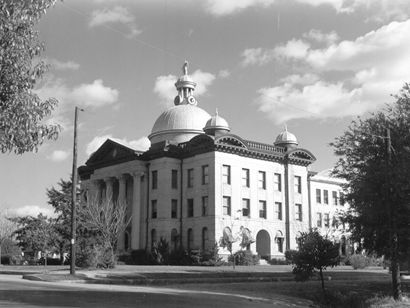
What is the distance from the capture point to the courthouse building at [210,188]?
6259cm

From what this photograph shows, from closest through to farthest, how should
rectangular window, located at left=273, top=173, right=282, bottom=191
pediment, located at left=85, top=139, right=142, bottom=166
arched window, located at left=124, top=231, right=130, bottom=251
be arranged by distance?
pediment, located at left=85, top=139, right=142, bottom=166, rectangular window, located at left=273, top=173, right=282, bottom=191, arched window, located at left=124, top=231, right=130, bottom=251

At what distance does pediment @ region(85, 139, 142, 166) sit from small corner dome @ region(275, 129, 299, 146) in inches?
676

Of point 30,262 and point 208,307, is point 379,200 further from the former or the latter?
point 30,262

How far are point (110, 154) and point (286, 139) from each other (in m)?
21.5

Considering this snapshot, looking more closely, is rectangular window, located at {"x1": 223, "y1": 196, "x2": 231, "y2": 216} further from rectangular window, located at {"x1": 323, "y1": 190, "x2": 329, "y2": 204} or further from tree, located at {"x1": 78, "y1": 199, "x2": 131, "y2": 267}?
rectangular window, located at {"x1": 323, "y1": 190, "x2": 329, "y2": 204}

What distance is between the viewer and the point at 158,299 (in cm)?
2130

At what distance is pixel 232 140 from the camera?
6316cm

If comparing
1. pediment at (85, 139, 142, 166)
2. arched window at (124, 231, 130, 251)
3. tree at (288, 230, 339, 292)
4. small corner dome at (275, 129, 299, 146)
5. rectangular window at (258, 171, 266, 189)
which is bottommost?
tree at (288, 230, 339, 292)

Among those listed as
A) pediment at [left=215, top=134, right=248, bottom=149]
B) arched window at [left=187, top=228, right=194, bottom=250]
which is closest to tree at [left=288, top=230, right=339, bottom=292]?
pediment at [left=215, top=134, right=248, bottom=149]

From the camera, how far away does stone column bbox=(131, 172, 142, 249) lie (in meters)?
66.0

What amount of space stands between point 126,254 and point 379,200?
40.2 meters

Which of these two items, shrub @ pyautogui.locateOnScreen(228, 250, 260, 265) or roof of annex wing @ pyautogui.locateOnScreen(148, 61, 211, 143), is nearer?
shrub @ pyautogui.locateOnScreen(228, 250, 260, 265)

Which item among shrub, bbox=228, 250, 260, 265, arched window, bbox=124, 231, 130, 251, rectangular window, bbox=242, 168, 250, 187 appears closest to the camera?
shrub, bbox=228, 250, 260, 265

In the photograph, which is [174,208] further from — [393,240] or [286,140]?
[393,240]
